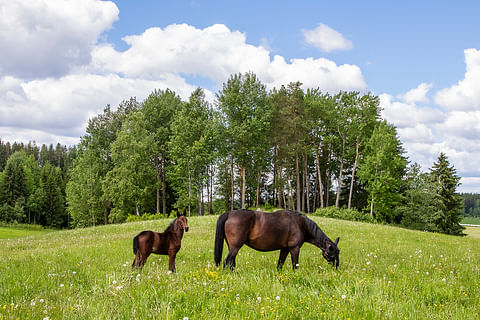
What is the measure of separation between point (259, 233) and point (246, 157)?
41.0 meters

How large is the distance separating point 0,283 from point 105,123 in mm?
57530

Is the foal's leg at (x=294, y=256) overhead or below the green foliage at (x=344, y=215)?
overhead

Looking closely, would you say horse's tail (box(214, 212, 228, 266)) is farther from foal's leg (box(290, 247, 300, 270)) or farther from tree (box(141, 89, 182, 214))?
tree (box(141, 89, 182, 214))

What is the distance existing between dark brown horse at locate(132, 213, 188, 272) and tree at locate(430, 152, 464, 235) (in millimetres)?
56554

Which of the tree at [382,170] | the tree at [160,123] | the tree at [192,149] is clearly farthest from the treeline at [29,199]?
the tree at [382,170]

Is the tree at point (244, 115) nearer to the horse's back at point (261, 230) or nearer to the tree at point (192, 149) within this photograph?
the tree at point (192, 149)

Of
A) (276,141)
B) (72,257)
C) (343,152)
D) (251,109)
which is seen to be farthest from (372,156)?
(72,257)

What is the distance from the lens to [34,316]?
4.14 meters

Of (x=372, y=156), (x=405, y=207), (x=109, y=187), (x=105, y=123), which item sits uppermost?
(x=105, y=123)

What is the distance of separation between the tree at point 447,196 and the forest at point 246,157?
0.18 metres

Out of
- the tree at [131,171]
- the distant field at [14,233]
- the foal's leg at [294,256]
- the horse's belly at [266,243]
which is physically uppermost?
the tree at [131,171]

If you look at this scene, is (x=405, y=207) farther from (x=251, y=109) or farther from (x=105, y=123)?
(x=105, y=123)

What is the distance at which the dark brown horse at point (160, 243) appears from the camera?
7996mm

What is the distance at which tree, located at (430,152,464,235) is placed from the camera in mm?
53219
